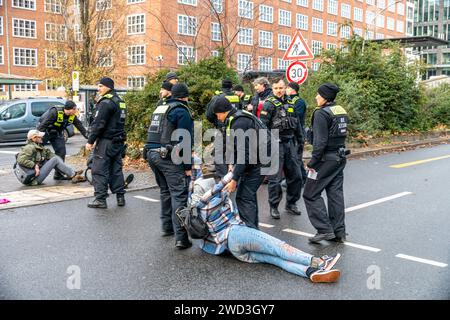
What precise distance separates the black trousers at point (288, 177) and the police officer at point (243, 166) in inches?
65.0

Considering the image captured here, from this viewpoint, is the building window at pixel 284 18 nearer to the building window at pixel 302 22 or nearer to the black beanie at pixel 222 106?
the building window at pixel 302 22

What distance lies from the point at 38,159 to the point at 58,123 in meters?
0.91

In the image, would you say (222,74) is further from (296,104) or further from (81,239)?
(81,239)

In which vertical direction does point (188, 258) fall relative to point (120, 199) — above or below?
below

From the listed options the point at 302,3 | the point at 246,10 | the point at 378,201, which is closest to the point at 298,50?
the point at 378,201

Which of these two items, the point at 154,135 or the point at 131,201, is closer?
the point at 154,135

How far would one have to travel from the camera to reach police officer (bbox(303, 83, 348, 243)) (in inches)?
243

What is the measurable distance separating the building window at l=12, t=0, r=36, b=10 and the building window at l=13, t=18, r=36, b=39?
59.0 inches

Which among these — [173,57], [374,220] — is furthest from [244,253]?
[173,57]

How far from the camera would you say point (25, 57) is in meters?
57.4

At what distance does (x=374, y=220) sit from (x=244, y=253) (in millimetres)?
2848

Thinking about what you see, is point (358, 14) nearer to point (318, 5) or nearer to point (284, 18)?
point (318, 5)

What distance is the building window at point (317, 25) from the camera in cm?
7381

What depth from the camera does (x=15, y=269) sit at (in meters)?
5.21
